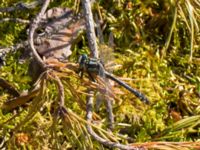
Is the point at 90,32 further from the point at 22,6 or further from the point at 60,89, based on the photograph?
the point at 22,6

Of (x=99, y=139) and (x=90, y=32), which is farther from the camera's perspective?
(x=90, y=32)

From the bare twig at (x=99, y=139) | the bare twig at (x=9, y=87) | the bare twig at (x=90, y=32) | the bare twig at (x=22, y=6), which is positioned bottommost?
the bare twig at (x=99, y=139)

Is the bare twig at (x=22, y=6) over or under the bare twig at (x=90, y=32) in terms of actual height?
over

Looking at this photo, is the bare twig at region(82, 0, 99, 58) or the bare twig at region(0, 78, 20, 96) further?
the bare twig at region(0, 78, 20, 96)

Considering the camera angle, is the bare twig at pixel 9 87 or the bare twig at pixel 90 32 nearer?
the bare twig at pixel 90 32

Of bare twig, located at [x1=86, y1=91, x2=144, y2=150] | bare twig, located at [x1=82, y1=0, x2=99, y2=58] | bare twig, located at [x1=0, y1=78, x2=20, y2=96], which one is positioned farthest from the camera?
bare twig, located at [x1=0, y1=78, x2=20, y2=96]

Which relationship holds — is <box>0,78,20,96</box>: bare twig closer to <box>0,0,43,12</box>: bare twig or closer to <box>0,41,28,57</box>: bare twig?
<box>0,41,28,57</box>: bare twig

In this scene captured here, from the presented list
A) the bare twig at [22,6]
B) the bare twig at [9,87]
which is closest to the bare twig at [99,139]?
the bare twig at [9,87]

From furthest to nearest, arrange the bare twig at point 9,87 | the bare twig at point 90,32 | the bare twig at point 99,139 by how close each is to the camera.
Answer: the bare twig at point 9,87 < the bare twig at point 90,32 < the bare twig at point 99,139

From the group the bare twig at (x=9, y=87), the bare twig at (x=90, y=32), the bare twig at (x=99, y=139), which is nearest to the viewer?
the bare twig at (x=99, y=139)

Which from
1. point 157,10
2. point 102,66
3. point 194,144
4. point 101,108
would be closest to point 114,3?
point 157,10

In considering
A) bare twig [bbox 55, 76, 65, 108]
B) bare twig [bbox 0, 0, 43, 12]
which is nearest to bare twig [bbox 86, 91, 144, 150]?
bare twig [bbox 55, 76, 65, 108]

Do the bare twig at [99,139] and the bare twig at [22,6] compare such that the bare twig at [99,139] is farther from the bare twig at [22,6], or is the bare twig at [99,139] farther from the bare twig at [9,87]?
the bare twig at [22,6]

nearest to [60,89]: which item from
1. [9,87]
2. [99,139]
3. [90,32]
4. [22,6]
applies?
[99,139]
